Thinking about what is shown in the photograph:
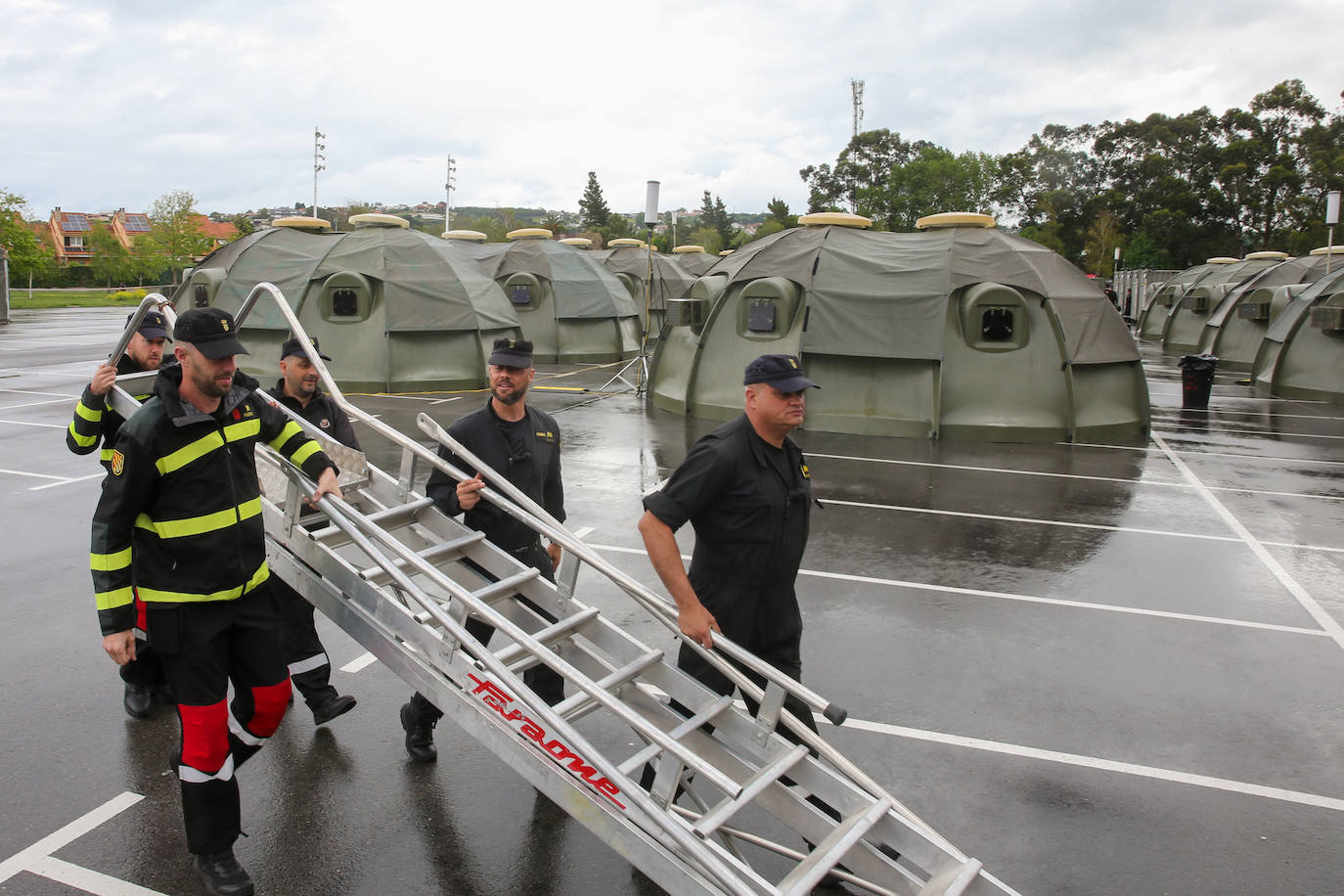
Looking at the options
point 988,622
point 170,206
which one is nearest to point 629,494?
point 988,622

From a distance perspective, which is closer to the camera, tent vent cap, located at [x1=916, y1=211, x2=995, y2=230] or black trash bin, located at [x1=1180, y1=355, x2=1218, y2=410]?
tent vent cap, located at [x1=916, y1=211, x2=995, y2=230]

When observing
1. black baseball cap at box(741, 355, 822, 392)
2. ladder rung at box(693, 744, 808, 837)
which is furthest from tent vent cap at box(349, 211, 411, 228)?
ladder rung at box(693, 744, 808, 837)

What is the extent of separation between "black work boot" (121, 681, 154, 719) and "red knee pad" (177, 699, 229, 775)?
6.02 feet

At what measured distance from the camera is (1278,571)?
8484 mm

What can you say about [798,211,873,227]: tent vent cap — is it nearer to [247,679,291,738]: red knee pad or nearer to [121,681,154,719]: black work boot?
[121,681,154,719]: black work boot

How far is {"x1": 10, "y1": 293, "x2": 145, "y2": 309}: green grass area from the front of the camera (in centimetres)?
5365

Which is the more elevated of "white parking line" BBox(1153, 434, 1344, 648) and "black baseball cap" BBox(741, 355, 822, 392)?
"black baseball cap" BBox(741, 355, 822, 392)

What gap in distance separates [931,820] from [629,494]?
653 cm

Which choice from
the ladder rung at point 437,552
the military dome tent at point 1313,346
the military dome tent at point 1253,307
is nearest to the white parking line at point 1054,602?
the ladder rung at point 437,552

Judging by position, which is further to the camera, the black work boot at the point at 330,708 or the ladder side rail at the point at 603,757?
the black work boot at the point at 330,708

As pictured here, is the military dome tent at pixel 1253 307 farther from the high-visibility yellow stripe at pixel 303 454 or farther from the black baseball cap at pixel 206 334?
the black baseball cap at pixel 206 334

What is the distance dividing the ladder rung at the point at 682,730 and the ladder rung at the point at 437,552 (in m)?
1.53

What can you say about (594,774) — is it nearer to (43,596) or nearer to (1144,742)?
(1144,742)

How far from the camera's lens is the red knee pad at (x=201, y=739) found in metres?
3.68
